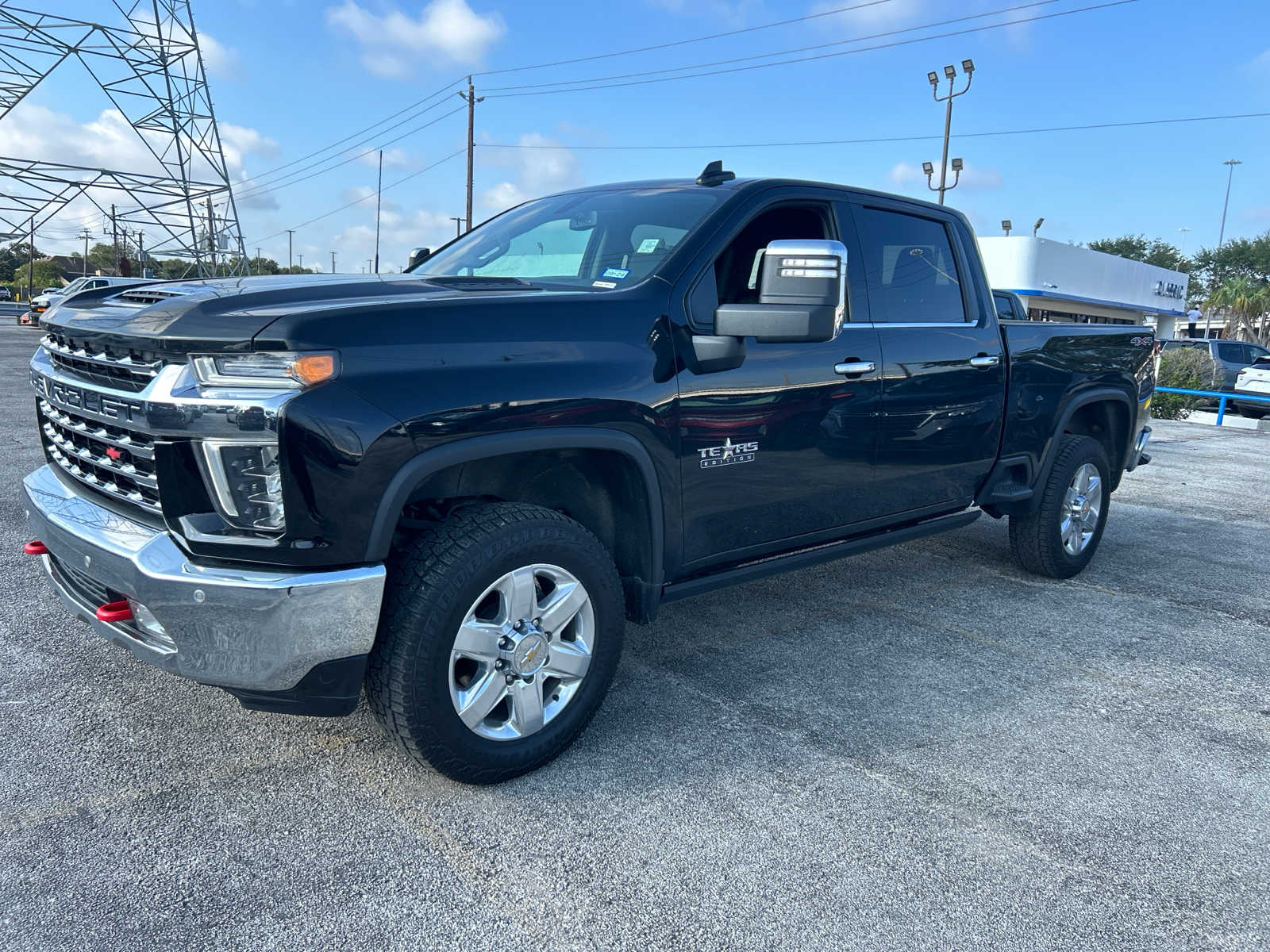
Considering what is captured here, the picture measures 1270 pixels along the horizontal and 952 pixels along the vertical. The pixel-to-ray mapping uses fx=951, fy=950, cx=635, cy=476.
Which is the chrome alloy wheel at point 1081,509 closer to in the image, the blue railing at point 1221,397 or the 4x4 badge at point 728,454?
the 4x4 badge at point 728,454

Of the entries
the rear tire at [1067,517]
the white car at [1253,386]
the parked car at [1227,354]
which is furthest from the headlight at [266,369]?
the parked car at [1227,354]

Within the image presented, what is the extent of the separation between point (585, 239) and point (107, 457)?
190 cm

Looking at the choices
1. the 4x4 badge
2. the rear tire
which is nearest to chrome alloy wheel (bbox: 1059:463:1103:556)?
the rear tire

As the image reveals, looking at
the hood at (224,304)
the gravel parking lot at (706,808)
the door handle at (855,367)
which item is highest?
the hood at (224,304)

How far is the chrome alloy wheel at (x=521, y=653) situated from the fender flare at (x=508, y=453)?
1.13 ft

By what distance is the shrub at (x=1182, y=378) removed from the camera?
666 inches

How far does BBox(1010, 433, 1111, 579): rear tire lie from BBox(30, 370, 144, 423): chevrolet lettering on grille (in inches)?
174

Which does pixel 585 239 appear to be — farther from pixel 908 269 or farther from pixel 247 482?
pixel 247 482

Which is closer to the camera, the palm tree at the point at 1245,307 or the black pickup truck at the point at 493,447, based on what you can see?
the black pickup truck at the point at 493,447

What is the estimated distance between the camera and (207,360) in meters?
2.44

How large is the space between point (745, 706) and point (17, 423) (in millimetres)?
8521

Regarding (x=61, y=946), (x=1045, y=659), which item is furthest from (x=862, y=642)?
(x=61, y=946)

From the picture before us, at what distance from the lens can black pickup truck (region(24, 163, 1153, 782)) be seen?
7.93ft

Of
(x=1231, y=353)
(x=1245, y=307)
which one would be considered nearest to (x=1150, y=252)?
(x=1245, y=307)
